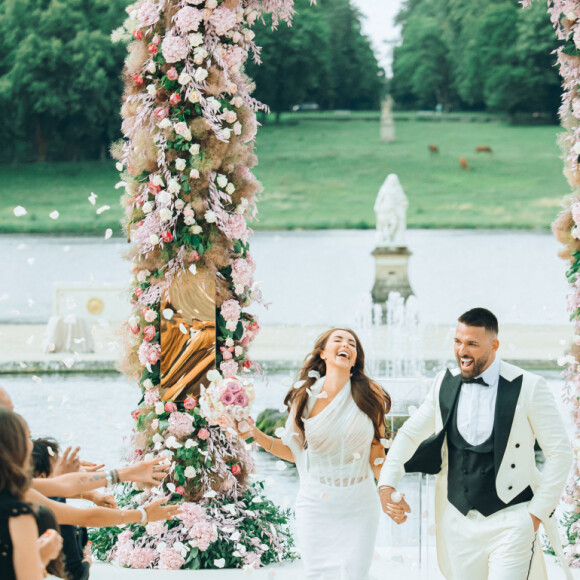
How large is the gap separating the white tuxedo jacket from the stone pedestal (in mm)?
12120

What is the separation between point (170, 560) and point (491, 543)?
195cm

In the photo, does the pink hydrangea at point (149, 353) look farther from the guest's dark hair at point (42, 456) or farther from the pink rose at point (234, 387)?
the guest's dark hair at point (42, 456)

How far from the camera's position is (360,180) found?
2762cm

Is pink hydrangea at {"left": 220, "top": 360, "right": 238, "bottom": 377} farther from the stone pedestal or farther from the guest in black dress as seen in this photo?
the stone pedestal

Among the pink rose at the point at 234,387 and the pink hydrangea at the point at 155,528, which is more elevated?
the pink rose at the point at 234,387

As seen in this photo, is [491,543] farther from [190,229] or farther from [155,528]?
[190,229]

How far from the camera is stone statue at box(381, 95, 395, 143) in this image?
28.5 meters

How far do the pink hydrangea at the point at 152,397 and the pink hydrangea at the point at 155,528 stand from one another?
0.58 meters

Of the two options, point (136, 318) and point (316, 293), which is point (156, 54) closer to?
point (136, 318)

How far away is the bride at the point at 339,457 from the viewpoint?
13.5 ft

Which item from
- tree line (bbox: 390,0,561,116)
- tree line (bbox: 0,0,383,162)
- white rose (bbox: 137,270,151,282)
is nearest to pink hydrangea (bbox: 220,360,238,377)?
white rose (bbox: 137,270,151,282)

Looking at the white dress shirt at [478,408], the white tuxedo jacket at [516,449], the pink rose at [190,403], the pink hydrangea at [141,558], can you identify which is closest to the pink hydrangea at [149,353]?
the pink rose at [190,403]

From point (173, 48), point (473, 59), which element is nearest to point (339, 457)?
point (173, 48)

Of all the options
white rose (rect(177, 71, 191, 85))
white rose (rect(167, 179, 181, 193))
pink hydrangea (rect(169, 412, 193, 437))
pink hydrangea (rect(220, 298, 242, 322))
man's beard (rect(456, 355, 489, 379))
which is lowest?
pink hydrangea (rect(169, 412, 193, 437))
